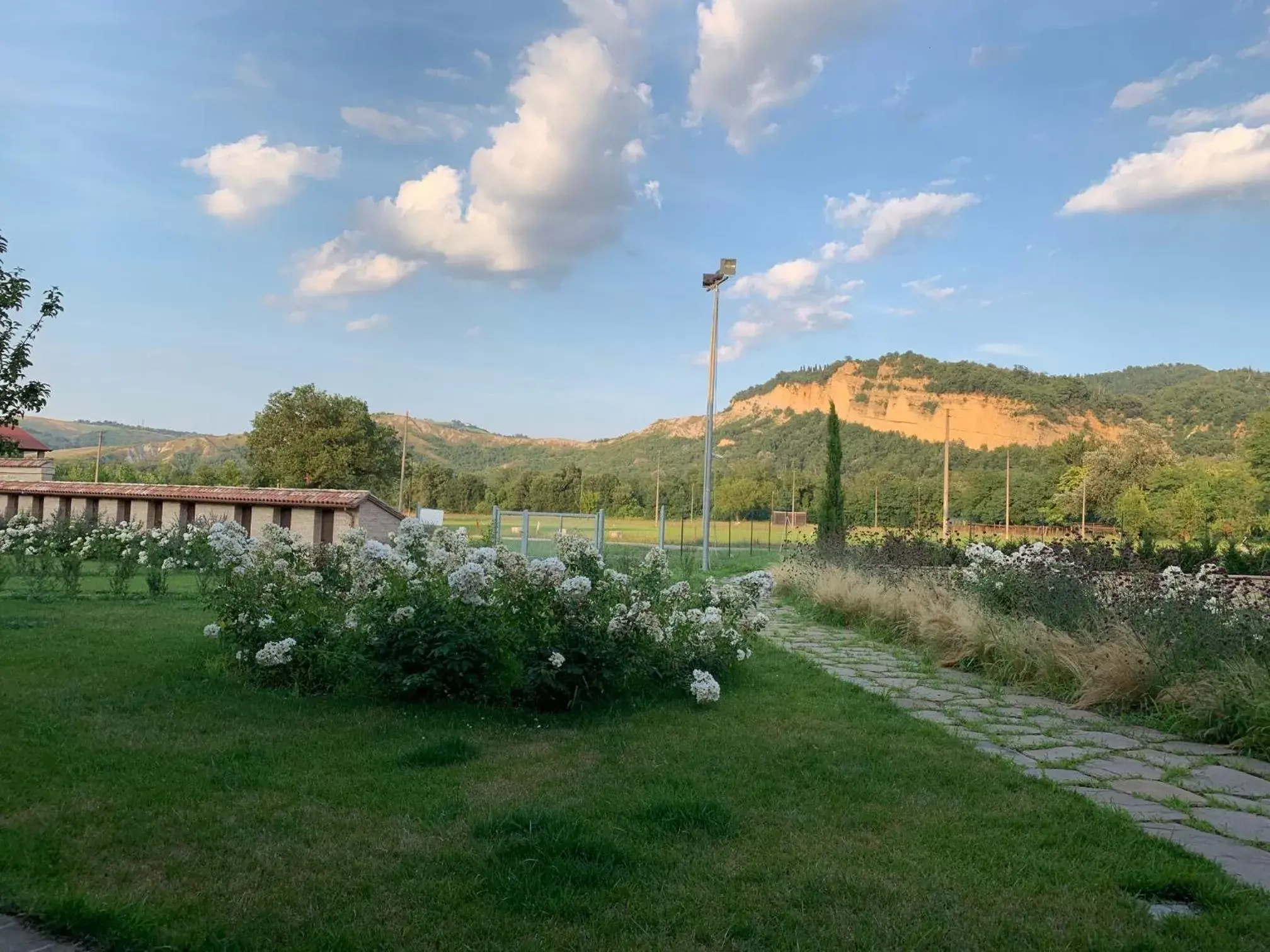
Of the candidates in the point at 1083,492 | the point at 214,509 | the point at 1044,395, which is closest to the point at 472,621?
the point at 214,509

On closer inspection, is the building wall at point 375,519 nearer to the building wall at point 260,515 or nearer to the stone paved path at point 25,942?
the building wall at point 260,515

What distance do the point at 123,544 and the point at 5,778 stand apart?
42.3 feet

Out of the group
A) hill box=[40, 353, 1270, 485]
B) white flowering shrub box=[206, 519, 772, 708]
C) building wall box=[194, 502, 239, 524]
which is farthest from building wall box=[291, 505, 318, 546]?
hill box=[40, 353, 1270, 485]

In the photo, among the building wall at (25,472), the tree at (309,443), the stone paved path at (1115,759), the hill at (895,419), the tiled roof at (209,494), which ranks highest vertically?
the hill at (895,419)

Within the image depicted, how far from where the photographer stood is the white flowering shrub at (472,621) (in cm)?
551

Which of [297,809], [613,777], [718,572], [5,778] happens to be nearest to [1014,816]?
[613,777]

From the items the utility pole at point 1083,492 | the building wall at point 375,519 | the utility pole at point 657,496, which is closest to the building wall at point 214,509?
the building wall at point 375,519

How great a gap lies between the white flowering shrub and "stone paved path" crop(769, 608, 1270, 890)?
159 cm

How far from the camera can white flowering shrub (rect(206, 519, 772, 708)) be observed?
18.1 feet

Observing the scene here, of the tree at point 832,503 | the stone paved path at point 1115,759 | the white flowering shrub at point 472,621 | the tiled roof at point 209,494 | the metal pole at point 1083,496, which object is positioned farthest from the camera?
the metal pole at point 1083,496

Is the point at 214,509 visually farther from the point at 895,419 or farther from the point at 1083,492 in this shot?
the point at 895,419

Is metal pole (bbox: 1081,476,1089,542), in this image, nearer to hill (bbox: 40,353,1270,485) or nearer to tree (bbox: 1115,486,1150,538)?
tree (bbox: 1115,486,1150,538)

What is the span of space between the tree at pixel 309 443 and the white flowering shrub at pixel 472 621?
37.5 metres

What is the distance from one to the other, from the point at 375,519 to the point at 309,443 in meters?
20.1
